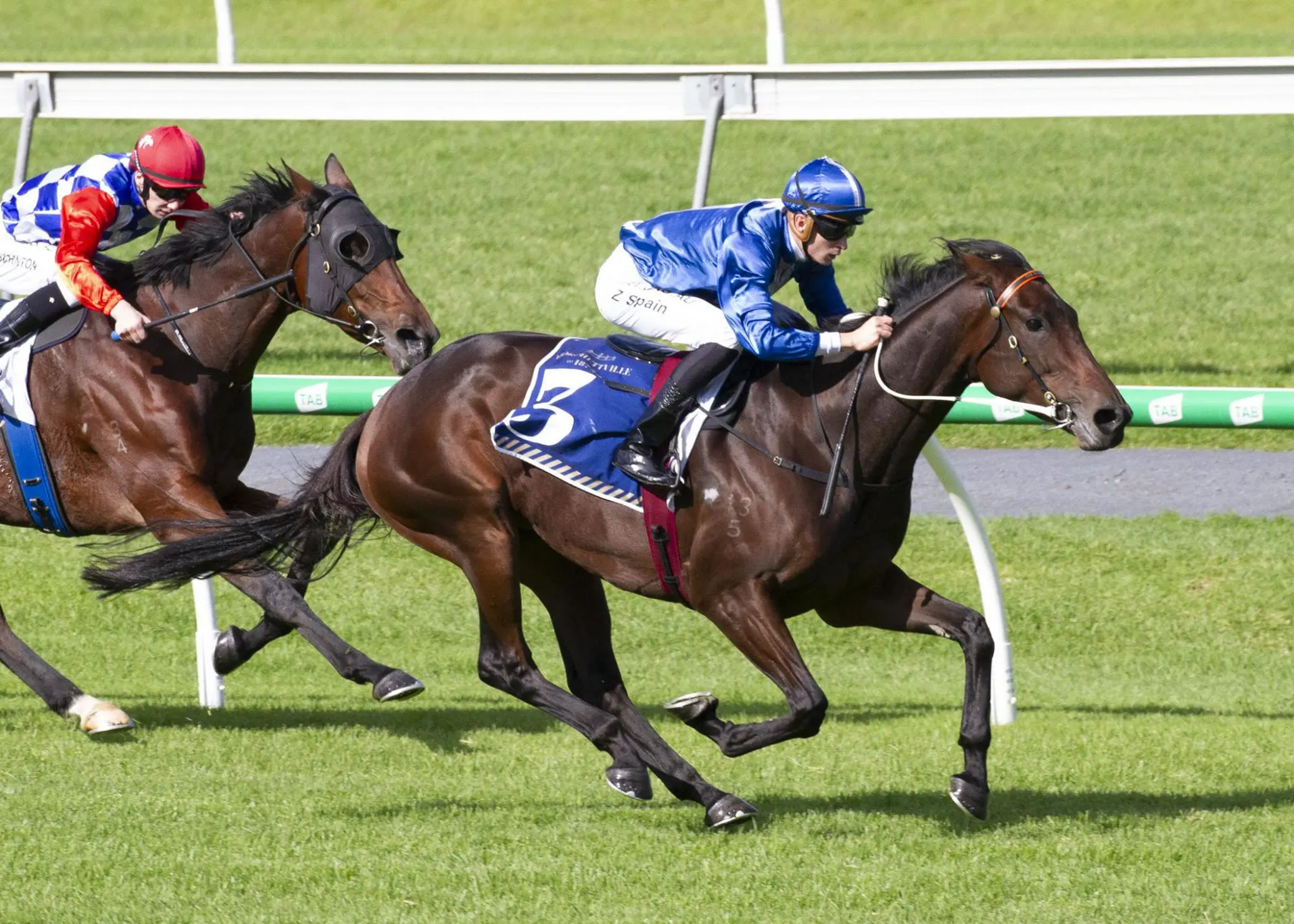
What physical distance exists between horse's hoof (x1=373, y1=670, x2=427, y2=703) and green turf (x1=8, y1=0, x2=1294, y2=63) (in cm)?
1119

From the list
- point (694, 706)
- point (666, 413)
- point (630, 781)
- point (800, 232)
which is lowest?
point (630, 781)

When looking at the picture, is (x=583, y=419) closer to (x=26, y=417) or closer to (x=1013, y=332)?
(x=1013, y=332)

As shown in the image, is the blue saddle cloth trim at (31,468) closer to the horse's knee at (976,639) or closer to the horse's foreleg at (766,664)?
the horse's foreleg at (766,664)

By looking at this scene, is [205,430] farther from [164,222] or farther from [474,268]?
[474,268]

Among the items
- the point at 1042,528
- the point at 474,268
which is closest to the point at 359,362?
the point at 474,268

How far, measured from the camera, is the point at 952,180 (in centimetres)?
1590

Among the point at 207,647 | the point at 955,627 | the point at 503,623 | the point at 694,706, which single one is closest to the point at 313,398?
the point at 207,647

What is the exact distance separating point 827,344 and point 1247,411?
262 cm

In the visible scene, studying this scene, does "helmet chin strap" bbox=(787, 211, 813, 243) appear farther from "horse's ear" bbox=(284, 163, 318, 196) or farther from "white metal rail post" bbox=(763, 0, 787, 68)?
"white metal rail post" bbox=(763, 0, 787, 68)

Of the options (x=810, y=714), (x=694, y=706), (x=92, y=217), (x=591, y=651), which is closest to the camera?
(x=810, y=714)

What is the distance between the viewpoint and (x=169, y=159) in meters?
6.15

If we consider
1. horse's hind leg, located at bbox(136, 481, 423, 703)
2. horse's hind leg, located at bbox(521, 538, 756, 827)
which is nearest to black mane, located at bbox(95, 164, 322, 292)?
horse's hind leg, located at bbox(136, 481, 423, 703)

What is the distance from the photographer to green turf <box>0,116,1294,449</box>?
43.6ft

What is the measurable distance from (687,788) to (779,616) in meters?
0.59
